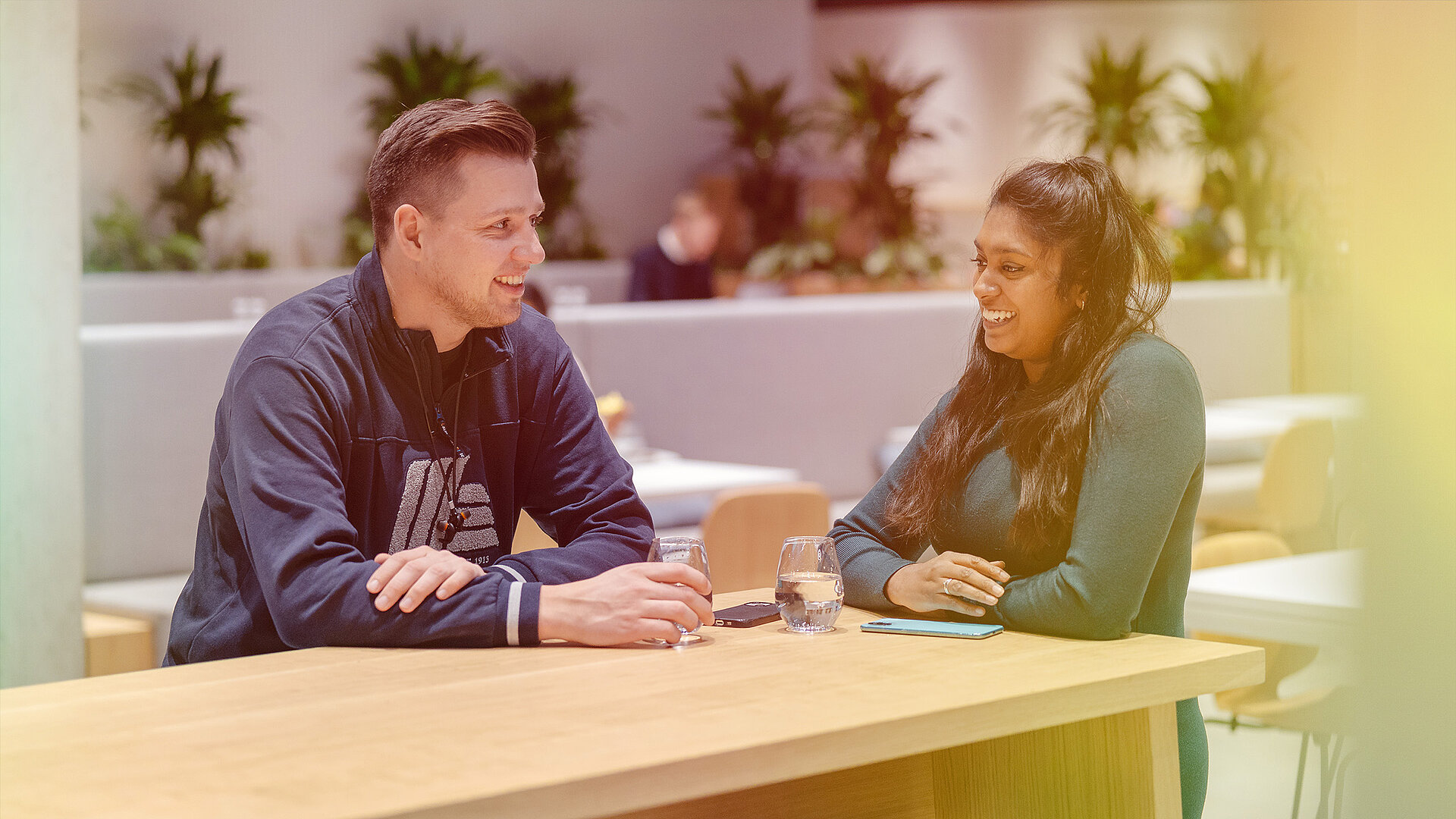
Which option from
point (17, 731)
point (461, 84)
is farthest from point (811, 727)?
point (461, 84)

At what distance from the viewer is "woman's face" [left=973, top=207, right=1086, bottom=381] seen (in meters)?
1.83

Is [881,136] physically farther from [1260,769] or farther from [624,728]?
[624,728]

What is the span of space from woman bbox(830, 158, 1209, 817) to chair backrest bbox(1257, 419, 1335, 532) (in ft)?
9.53

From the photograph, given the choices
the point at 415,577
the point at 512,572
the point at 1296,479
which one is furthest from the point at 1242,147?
the point at 415,577

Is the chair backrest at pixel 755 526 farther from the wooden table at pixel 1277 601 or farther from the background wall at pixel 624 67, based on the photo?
the background wall at pixel 624 67

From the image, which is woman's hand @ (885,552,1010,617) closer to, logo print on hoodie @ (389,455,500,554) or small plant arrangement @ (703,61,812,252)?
logo print on hoodie @ (389,455,500,554)

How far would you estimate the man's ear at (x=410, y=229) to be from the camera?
187 centimetres

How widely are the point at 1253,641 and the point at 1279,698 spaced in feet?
0.60

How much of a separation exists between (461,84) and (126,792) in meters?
10.1

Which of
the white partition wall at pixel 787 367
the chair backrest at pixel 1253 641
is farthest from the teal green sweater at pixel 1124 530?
the white partition wall at pixel 787 367

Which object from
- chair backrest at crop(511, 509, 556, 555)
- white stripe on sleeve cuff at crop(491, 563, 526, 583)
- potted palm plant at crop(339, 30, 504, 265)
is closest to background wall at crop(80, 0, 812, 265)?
potted palm plant at crop(339, 30, 504, 265)

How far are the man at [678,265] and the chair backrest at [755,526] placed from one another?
4.70 meters

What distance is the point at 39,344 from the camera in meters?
3.44

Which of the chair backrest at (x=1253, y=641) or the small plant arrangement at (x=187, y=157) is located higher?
the small plant arrangement at (x=187, y=157)
